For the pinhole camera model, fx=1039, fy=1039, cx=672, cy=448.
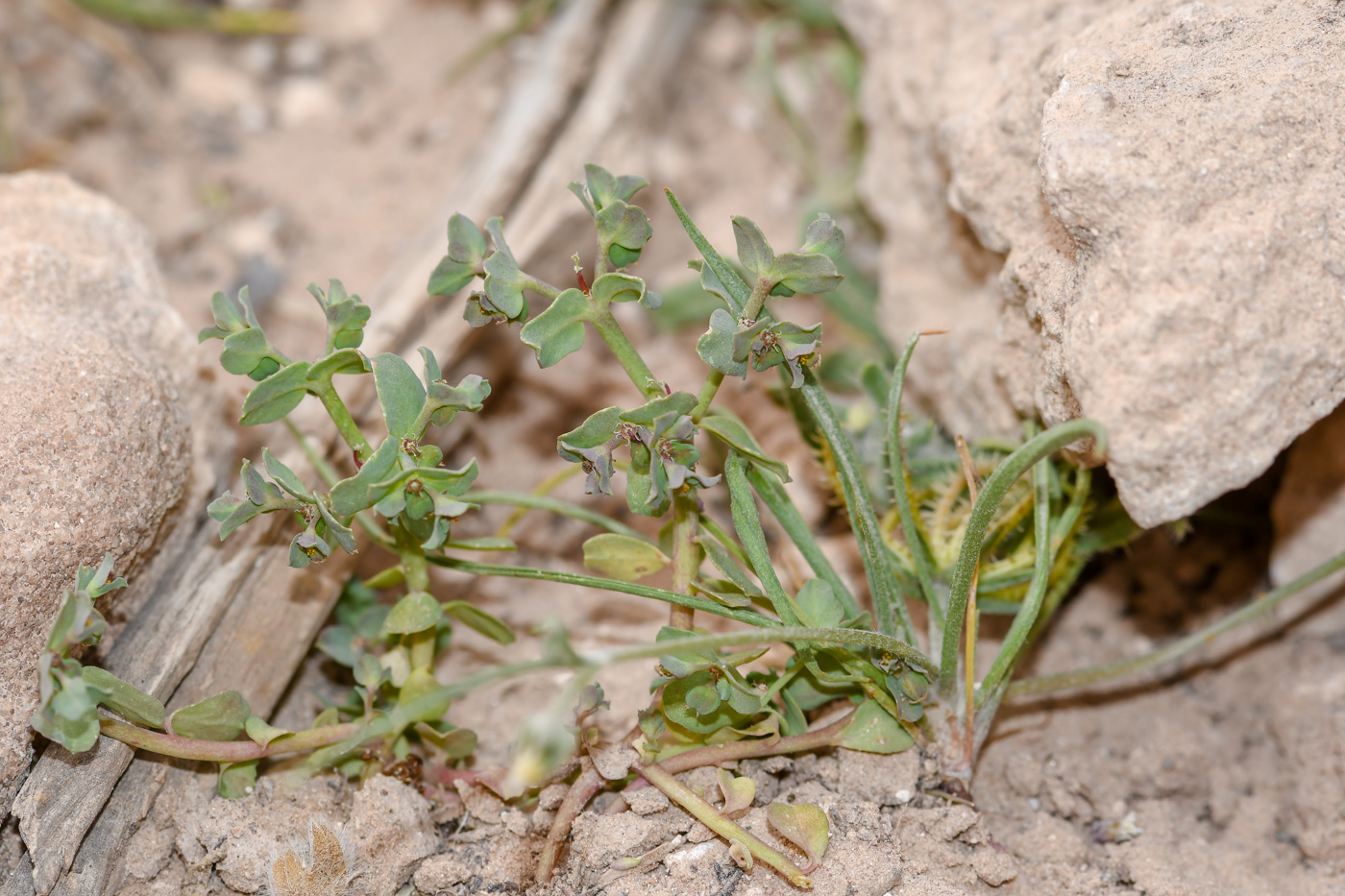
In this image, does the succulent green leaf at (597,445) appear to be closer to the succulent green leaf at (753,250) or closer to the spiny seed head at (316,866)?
the succulent green leaf at (753,250)

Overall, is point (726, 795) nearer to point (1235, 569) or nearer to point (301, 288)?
point (1235, 569)

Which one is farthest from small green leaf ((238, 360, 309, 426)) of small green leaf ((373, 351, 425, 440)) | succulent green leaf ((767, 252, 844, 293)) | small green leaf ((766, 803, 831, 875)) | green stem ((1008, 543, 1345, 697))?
green stem ((1008, 543, 1345, 697))

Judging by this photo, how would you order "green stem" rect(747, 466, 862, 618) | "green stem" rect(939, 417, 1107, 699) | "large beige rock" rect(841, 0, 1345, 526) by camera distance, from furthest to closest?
1. "green stem" rect(747, 466, 862, 618)
2. "large beige rock" rect(841, 0, 1345, 526)
3. "green stem" rect(939, 417, 1107, 699)

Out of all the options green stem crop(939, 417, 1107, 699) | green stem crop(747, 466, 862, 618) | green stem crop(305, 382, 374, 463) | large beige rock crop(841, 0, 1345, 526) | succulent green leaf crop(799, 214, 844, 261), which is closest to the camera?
green stem crop(939, 417, 1107, 699)

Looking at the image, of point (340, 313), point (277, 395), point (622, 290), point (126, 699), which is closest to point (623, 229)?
point (622, 290)

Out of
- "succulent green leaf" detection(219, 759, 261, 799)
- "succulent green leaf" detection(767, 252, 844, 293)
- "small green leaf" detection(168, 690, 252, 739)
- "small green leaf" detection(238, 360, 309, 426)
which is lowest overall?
"succulent green leaf" detection(219, 759, 261, 799)

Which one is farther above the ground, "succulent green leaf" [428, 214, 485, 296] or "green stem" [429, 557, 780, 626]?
"succulent green leaf" [428, 214, 485, 296]

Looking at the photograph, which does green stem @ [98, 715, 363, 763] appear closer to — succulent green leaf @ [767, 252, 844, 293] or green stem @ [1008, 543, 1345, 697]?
succulent green leaf @ [767, 252, 844, 293]
